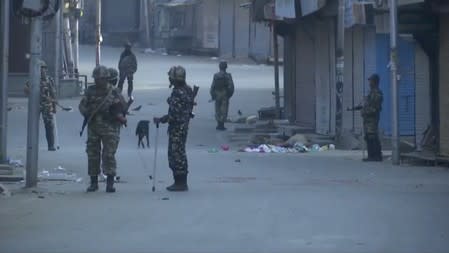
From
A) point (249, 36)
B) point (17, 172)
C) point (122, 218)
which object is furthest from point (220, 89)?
point (249, 36)

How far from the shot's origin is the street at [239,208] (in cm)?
1129

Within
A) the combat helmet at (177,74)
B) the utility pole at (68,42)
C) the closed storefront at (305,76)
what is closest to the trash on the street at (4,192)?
the combat helmet at (177,74)

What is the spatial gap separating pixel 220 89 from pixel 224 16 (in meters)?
26.3

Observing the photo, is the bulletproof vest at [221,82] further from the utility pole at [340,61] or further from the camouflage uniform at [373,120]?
the camouflage uniform at [373,120]

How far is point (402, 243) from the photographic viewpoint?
1124 cm

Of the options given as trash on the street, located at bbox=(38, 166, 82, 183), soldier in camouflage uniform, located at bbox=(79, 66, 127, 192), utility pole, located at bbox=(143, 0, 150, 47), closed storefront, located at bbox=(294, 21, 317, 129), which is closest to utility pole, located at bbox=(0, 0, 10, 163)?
trash on the street, located at bbox=(38, 166, 82, 183)

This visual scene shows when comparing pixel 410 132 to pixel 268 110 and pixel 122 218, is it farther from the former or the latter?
pixel 122 218

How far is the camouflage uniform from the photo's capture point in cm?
2148

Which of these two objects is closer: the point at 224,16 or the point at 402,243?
the point at 402,243

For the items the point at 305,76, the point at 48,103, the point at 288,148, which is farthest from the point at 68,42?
the point at 48,103

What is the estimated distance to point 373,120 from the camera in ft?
70.8

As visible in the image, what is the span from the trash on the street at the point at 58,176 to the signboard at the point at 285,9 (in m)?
9.25

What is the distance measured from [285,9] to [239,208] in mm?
13245

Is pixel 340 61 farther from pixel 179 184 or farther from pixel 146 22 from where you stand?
pixel 146 22
